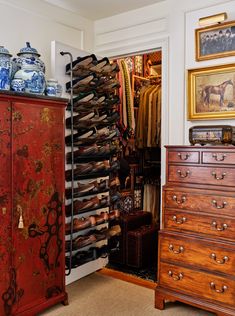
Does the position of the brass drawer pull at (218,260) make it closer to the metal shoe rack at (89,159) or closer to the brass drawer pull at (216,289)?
the brass drawer pull at (216,289)

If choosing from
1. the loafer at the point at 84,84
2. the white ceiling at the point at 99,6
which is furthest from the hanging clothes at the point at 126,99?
the loafer at the point at 84,84

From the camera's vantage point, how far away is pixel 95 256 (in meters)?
3.20

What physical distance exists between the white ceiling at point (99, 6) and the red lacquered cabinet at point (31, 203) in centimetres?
111

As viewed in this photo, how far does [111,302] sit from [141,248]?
0.82m

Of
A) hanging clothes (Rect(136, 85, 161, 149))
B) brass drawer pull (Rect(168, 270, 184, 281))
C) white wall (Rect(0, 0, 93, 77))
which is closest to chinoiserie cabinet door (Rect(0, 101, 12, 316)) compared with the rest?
white wall (Rect(0, 0, 93, 77))

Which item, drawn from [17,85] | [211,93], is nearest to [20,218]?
[17,85]

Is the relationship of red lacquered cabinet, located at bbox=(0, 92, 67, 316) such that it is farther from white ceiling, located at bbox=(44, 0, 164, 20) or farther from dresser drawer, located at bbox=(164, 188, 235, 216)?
white ceiling, located at bbox=(44, 0, 164, 20)

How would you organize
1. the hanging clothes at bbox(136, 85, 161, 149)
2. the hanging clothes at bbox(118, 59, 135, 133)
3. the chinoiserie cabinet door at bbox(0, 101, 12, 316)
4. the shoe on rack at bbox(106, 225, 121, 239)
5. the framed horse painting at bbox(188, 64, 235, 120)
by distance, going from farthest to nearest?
the hanging clothes at bbox(136, 85, 161, 149), the hanging clothes at bbox(118, 59, 135, 133), the shoe on rack at bbox(106, 225, 121, 239), the framed horse painting at bbox(188, 64, 235, 120), the chinoiserie cabinet door at bbox(0, 101, 12, 316)

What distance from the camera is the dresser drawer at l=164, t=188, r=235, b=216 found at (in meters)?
2.35

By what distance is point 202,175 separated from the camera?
247 cm

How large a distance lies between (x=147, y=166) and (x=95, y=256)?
156 cm

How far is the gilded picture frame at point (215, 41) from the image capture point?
2703 mm

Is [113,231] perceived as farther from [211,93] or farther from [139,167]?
[211,93]

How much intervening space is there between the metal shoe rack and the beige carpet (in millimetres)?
224
